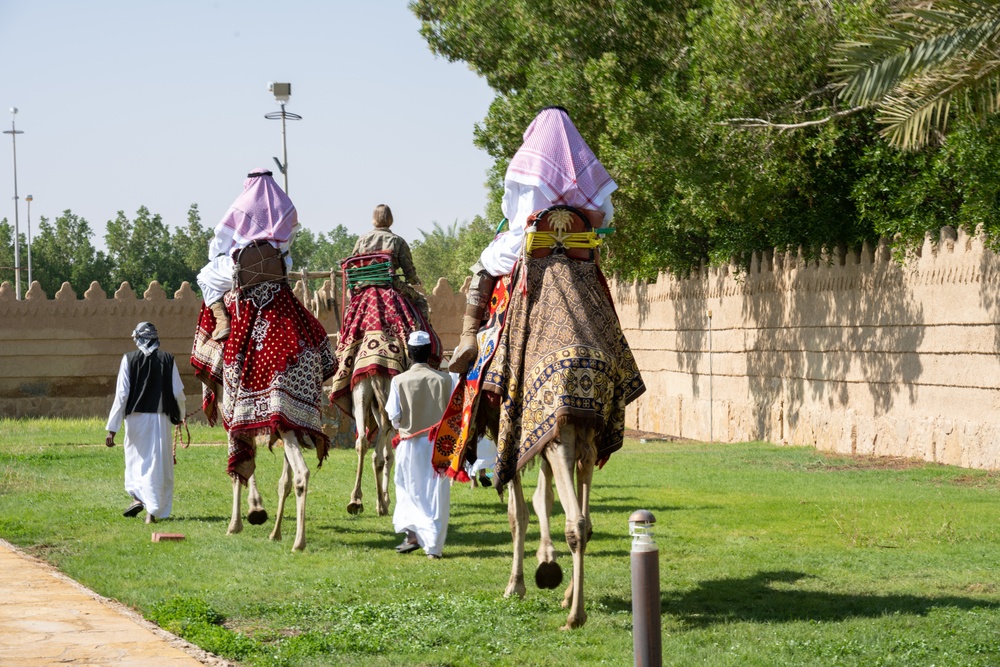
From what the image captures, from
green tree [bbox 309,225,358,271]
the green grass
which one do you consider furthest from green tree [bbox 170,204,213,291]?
the green grass

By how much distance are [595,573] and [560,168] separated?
270cm

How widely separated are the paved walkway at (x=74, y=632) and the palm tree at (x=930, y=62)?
886 centimetres

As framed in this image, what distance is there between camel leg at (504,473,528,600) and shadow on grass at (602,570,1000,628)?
54 cm

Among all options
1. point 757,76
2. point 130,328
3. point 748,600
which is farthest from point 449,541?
point 130,328

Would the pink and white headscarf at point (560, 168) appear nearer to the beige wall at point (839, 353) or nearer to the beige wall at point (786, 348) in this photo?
the beige wall at point (786, 348)

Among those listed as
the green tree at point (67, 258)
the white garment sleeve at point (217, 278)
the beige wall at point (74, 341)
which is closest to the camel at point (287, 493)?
the white garment sleeve at point (217, 278)

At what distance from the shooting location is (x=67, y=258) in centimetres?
7144

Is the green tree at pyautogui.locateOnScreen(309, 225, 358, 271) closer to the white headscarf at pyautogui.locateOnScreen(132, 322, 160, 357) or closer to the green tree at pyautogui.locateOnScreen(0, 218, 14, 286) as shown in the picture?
the green tree at pyautogui.locateOnScreen(0, 218, 14, 286)

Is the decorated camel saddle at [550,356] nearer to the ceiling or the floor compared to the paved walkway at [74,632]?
nearer to the ceiling

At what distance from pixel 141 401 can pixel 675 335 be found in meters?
13.7

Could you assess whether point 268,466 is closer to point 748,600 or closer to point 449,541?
point 449,541

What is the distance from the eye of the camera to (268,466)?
52.3ft

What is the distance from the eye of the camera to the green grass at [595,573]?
6410mm

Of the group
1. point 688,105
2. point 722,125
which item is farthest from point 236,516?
point 688,105
